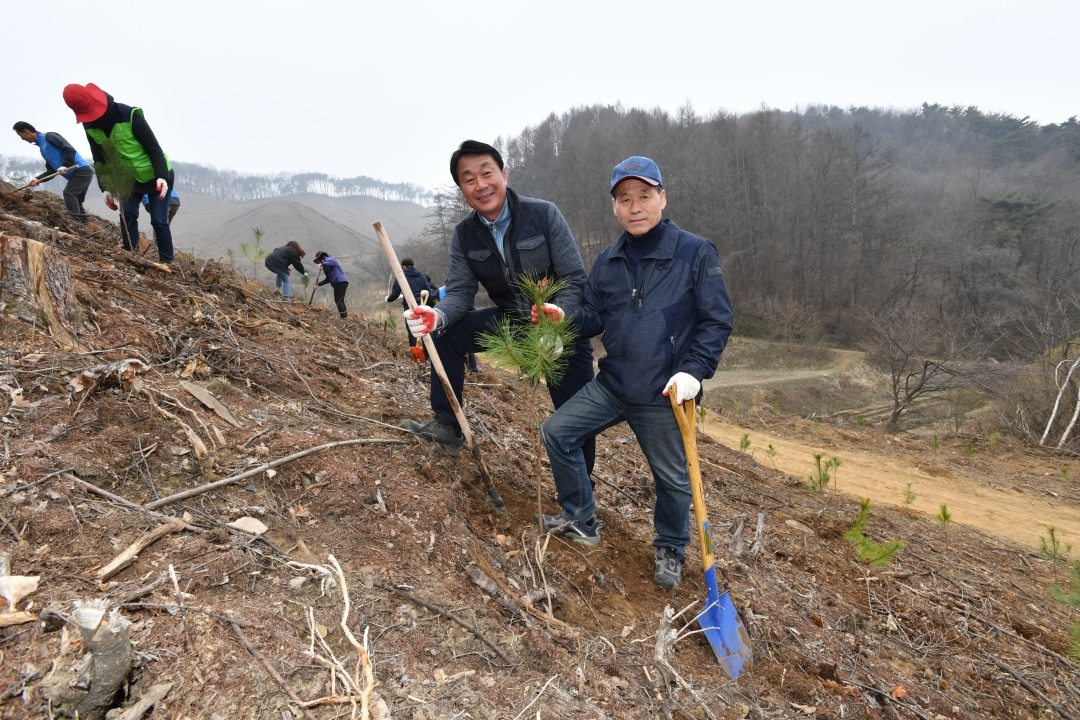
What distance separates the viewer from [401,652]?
1604mm

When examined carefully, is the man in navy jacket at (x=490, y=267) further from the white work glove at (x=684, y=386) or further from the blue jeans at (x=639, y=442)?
the white work glove at (x=684, y=386)

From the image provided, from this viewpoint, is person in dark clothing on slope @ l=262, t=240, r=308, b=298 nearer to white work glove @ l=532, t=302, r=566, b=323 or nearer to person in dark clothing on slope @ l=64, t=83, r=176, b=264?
person in dark clothing on slope @ l=64, t=83, r=176, b=264

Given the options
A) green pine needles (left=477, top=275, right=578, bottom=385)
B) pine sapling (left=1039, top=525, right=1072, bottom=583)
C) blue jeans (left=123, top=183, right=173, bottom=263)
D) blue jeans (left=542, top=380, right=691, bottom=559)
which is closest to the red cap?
blue jeans (left=123, top=183, right=173, bottom=263)

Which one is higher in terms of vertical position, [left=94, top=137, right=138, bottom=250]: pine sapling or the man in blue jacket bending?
[left=94, top=137, right=138, bottom=250]: pine sapling

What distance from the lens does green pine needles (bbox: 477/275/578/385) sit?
7.61 feet

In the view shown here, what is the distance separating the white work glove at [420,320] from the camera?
8.00 ft

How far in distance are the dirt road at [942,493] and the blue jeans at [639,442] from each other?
5514mm

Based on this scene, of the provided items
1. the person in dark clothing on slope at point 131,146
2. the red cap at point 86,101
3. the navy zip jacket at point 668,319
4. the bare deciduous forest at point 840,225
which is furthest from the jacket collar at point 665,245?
the bare deciduous forest at point 840,225

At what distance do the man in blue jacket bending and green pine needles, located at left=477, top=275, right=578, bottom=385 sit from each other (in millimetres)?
78

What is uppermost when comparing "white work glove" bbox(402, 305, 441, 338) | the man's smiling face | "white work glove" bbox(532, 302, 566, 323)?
the man's smiling face

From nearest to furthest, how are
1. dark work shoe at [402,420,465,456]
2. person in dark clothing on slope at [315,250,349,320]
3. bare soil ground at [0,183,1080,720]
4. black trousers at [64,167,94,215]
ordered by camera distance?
bare soil ground at [0,183,1080,720] < dark work shoe at [402,420,465,456] < black trousers at [64,167,94,215] < person in dark clothing on slope at [315,250,349,320]

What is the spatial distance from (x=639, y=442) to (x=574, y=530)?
616 millimetres

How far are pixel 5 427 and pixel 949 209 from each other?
4297 cm

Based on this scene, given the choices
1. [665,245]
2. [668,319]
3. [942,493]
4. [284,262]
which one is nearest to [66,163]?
[284,262]
